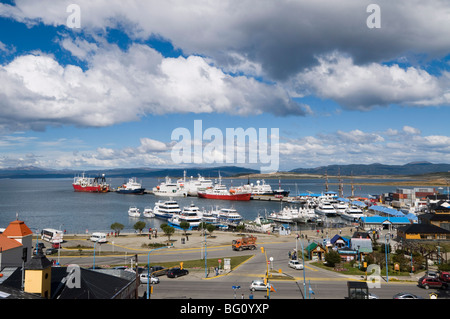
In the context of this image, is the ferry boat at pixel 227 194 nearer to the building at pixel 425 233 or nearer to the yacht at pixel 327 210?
the yacht at pixel 327 210

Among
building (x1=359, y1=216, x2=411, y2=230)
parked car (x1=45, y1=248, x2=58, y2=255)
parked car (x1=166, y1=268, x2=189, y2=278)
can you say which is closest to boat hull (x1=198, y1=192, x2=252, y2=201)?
building (x1=359, y1=216, x2=411, y2=230)

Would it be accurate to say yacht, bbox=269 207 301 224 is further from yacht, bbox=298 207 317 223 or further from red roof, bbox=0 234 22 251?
red roof, bbox=0 234 22 251

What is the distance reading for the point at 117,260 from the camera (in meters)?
38.7

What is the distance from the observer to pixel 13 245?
28.4 metres

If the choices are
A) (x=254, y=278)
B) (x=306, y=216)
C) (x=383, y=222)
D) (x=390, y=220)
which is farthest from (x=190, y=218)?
(x=254, y=278)

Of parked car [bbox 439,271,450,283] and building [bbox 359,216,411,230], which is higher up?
parked car [bbox 439,271,450,283]

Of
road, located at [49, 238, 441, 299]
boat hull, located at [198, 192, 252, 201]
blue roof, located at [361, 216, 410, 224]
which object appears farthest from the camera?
boat hull, located at [198, 192, 252, 201]

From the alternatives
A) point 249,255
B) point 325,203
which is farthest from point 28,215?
point 325,203

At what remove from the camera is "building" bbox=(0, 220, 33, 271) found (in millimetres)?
27797

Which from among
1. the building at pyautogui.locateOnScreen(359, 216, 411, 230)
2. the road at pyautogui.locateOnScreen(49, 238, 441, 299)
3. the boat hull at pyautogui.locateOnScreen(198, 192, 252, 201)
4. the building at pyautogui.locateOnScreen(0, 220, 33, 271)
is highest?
the building at pyautogui.locateOnScreen(0, 220, 33, 271)
